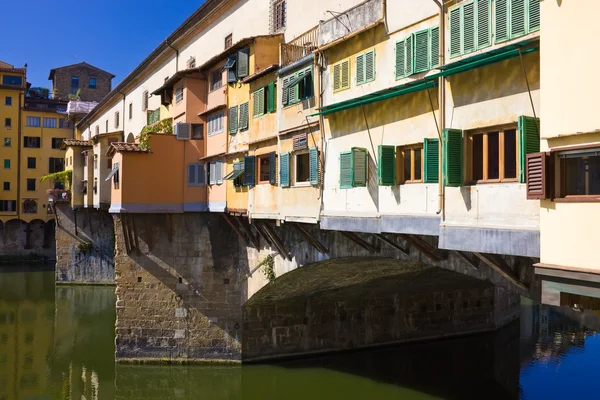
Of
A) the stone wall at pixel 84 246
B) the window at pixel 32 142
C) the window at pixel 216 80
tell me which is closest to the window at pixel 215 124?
the window at pixel 216 80

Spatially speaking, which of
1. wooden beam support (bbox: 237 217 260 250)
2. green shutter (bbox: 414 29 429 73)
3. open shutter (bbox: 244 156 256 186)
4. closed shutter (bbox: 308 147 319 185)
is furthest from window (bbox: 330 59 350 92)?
wooden beam support (bbox: 237 217 260 250)

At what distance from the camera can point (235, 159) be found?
2061 centimetres

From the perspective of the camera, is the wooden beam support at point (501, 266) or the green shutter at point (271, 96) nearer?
the wooden beam support at point (501, 266)

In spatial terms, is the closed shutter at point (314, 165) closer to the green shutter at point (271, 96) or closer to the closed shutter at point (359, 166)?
the closed shutter at point (359, 166)

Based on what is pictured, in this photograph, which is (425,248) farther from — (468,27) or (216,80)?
(216,80)

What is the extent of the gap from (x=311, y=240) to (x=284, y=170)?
209 centimetres

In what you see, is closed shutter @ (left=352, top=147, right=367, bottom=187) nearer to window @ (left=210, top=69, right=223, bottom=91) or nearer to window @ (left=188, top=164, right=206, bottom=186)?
window @ (left=210, top=69, right=223, bottom=91)

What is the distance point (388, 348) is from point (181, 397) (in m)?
9.23

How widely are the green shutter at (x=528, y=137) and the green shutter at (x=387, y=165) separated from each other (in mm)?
3555

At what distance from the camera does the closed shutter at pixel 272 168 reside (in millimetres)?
17391

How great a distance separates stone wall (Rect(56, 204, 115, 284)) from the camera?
4412cm

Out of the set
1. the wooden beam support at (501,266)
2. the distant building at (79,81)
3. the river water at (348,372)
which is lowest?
the river water at (348,372)

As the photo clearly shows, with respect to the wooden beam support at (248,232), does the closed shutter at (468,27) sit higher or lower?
higher

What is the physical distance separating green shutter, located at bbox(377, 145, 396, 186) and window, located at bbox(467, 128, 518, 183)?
2159 mm
